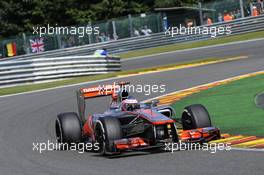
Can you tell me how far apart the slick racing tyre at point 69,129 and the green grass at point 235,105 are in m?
2.54

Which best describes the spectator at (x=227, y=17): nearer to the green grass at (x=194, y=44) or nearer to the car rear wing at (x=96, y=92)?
the green grass at (x=194, y=44)

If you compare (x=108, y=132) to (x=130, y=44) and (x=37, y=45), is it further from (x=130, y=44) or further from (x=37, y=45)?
(x=37, y=45)

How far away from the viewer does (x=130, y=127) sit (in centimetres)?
1128

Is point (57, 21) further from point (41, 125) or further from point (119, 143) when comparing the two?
point (119, 143)

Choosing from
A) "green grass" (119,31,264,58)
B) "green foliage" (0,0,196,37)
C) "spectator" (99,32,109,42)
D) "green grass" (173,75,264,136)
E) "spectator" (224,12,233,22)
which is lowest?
"green grass" (119,31,264,58)

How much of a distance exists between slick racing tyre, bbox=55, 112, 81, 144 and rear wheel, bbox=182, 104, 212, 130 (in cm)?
193

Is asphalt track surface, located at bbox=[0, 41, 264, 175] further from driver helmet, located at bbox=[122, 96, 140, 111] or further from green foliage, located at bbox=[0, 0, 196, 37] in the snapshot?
green foliage, located at bbox=[0, 0, 196, 37]

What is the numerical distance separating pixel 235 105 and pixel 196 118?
3.99 m

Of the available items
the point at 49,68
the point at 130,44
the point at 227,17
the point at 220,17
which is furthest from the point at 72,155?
the point at 220,17

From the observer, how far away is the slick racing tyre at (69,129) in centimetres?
1216

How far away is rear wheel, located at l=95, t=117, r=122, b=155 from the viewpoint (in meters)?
10.7

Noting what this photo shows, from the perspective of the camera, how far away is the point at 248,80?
1989 cm

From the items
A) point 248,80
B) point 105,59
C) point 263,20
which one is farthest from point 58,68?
point 263,20

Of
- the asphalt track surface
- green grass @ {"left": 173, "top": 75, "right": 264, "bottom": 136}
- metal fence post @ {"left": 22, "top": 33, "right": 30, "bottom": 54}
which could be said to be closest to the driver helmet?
the asphalt track surface
